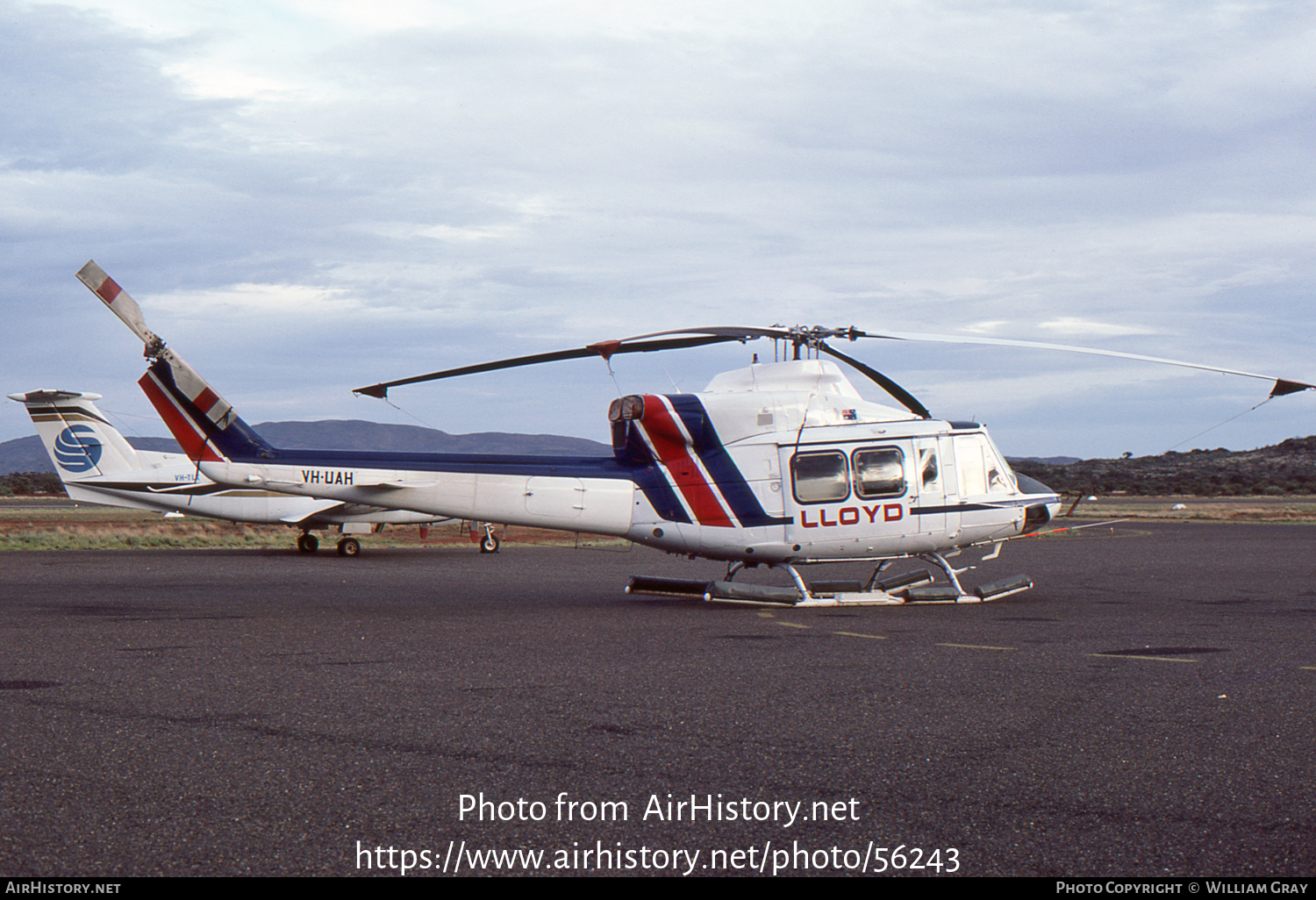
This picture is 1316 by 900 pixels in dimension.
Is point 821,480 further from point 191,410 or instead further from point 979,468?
point 191,410

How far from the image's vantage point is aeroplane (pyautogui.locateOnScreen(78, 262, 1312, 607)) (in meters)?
15.4

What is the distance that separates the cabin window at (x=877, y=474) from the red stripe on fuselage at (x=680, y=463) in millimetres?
2055

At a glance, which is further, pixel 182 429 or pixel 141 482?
pixel 141 482

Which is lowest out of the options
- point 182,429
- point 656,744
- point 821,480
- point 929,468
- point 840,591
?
point 840,591

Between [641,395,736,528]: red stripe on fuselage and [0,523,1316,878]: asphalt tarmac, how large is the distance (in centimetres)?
228

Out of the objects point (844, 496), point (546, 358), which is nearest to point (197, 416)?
point (546, 358)

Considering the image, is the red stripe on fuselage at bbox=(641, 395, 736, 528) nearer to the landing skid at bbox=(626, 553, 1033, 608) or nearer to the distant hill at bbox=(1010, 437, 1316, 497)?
the landing skid at bbox=(626, 553, 1033, 608)

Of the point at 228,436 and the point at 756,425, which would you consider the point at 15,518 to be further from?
the point at 756,425

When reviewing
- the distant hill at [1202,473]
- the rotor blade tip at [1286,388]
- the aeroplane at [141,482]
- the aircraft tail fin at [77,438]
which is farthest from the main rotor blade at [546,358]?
the distant hill at [1202,473]

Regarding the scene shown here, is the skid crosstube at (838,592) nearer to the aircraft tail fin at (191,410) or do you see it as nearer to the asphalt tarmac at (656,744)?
the asphalt tarmac at (656,744)

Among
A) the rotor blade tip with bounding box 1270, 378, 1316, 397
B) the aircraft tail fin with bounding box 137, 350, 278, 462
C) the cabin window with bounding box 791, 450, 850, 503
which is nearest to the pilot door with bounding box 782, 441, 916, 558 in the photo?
the cabin window with bounding box 791, 450, 850, 503

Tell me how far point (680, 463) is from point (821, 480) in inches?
85.7

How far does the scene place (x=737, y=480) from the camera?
615 inches

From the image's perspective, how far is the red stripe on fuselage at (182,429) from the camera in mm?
15688
